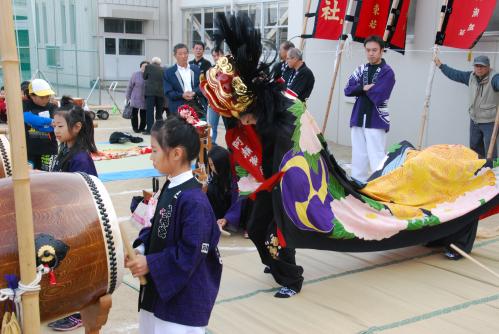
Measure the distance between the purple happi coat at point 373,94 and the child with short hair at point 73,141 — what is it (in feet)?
10.1

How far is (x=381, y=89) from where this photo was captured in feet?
17.5

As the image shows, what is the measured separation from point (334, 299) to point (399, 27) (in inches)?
184

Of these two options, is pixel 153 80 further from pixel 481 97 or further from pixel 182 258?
pixel 182 258

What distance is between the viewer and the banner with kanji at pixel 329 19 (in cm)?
714

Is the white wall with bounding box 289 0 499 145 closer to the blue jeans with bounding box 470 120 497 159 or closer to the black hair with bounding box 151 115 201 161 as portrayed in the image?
the blue jeans with bounding box 470 120 497 159

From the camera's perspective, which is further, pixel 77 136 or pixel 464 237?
pixel 464 237

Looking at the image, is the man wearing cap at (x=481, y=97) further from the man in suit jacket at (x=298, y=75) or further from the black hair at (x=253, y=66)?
Result: the black hair at (x=253, y=66)

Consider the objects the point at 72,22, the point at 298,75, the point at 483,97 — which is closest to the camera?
the point at 483,97

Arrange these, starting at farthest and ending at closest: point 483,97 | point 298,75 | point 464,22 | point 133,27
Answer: point 133,27 → point 298,75 → point 464,22 → point 483,97

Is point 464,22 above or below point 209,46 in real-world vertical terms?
above

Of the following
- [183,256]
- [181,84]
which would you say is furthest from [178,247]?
[181,84]

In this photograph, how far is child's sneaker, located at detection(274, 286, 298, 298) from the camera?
3209 millimetres

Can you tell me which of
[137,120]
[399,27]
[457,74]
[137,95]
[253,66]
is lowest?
[137,120]

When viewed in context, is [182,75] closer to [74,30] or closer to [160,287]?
[160,287]
